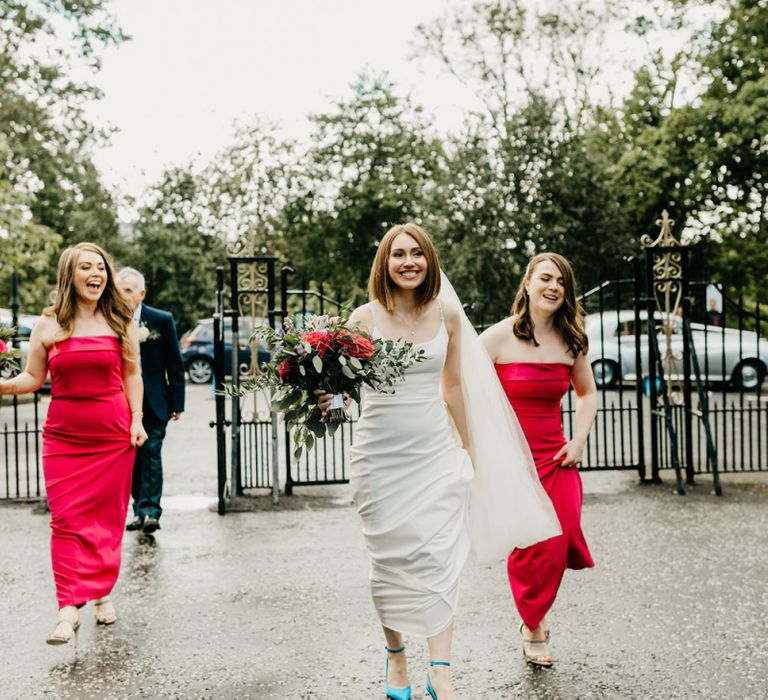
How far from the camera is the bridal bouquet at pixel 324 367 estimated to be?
4.04m

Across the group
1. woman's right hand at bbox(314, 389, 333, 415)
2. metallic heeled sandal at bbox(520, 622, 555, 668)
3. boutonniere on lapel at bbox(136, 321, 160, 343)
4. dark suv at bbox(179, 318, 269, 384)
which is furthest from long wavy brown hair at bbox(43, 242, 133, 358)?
dark suv at bbox(179, 318, 269, 384)

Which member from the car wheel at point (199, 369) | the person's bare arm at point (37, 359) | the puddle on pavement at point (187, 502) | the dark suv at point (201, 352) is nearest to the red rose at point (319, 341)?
the person's bare arm at point (37, 359)

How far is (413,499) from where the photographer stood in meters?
4.23

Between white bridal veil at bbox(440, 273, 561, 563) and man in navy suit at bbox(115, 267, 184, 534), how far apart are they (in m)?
3.70

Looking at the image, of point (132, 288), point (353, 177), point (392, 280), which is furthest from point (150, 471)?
point (353, 177)

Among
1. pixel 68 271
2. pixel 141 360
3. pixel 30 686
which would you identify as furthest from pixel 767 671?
pixel 141 360

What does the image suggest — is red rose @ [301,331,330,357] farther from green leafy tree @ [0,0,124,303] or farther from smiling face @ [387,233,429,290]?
green leafy tree @ [0,0,124,303]

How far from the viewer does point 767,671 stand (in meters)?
4.52

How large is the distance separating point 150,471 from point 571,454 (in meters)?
4.12

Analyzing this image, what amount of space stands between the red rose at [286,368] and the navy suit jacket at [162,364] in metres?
3.77

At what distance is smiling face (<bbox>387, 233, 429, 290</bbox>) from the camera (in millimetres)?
4367

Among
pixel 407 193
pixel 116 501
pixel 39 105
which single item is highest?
pixel 39 105

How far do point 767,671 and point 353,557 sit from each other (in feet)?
10.5

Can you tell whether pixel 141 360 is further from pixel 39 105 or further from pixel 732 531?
pixel 39 105
